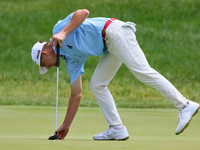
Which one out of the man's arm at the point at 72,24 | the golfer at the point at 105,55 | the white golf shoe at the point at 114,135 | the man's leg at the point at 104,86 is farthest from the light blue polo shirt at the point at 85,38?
the white golf shoe at the point at 114,135

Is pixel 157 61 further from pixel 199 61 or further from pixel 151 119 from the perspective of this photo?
pixel 151 119

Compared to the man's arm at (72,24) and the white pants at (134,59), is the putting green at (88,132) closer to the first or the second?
the white pants at (134,59)

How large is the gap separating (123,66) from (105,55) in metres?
8.49

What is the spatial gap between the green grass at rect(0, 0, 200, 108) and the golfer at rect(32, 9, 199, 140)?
4060mm

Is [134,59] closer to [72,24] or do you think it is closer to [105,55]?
[105,55]

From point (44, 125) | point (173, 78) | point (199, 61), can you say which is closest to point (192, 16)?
point (199, 61)

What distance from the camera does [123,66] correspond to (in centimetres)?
1240

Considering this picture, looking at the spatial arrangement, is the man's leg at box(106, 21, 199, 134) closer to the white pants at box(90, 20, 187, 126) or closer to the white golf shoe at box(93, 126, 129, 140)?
the white pants at box(90, 20, 187, 126)

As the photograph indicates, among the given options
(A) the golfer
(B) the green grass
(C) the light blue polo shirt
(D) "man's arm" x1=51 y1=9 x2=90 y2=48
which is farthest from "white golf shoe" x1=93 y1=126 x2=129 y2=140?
(B) the green grass

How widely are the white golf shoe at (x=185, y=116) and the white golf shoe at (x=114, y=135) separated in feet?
1.87

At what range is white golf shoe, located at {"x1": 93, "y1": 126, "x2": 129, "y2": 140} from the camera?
148 inches

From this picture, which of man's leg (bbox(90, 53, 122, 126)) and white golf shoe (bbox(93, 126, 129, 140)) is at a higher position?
man's leg (bbox(90, 53, 122, 126))

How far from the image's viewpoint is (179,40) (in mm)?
14367

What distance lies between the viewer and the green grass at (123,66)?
9.73m
